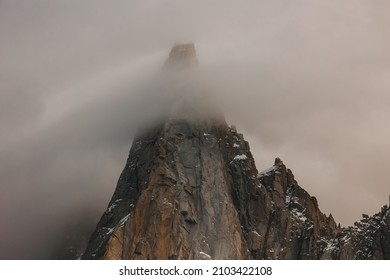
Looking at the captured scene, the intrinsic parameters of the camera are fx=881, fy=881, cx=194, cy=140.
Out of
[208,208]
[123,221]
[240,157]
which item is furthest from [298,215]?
[123,221]

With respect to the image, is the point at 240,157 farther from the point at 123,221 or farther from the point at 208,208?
the point at 123,221

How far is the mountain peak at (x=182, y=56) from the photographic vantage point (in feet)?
554

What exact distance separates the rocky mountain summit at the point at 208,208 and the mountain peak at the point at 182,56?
0.8 inches

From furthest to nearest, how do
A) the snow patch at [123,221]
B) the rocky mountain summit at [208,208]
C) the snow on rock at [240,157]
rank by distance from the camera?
the snow on rock at [240,157]
the snow patch at [123,221]
the rocky mountain summit at [208,208]

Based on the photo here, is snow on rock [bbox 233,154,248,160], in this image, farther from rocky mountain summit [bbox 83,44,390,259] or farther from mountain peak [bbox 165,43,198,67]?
mountain peak [bbox 165,43,198,67]

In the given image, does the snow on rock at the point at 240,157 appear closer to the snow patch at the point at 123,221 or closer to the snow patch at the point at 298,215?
the snow patch at the point at 298,215

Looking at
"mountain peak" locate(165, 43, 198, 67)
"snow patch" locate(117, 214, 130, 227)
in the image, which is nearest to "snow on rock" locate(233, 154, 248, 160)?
"mountain peak" locate(165, 43, 198, 67)

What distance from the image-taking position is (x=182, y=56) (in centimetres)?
17088

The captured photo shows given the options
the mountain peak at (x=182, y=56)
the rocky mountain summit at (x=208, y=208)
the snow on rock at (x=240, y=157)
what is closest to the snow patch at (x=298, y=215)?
the rocky mountain summit at (x=208, y=208)

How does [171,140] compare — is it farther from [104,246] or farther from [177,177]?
[104,246]
